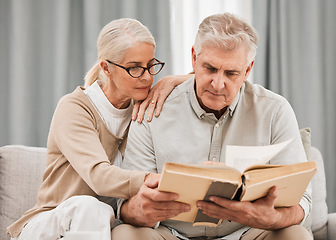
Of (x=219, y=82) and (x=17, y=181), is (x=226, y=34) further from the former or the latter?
(x=17, y=181)

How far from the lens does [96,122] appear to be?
6.23ft

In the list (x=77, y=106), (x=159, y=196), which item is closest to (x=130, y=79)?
(x=77, y=106)

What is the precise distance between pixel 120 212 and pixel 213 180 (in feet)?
1.93

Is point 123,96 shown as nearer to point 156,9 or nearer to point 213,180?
point 213,180

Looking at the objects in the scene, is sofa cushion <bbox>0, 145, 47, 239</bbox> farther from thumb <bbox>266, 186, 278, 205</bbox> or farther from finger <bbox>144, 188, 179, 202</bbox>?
thumb <bbox>266, 186, 278, 205</bbox>

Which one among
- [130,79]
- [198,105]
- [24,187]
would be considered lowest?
[24,187]

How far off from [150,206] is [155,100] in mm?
572

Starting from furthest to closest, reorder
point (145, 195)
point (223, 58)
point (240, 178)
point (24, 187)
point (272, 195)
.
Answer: point (24, 187) → point (223, 58) → point (145, 195) → point (272, 195) → point (240, 178)

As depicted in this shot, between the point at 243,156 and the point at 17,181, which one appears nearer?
the point at 243,156

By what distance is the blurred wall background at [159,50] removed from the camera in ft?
9.78

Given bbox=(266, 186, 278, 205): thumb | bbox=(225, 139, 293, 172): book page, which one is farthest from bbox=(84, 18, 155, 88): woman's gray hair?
bbox=(266, 186, 278, 205): thumb

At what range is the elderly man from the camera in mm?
1612

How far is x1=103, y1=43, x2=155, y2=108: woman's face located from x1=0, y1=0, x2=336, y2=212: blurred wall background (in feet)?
3.65

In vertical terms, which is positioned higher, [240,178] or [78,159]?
[240,178]
